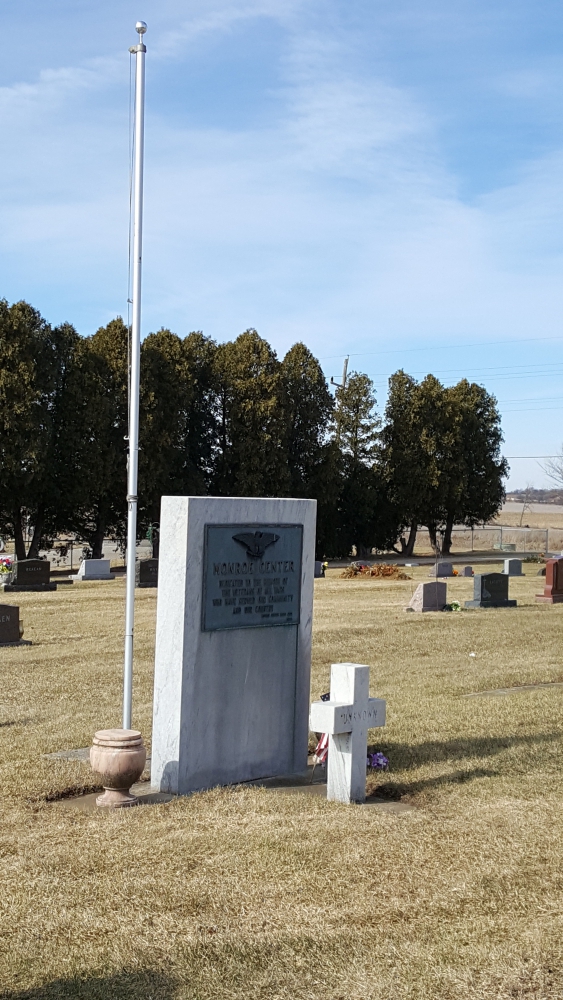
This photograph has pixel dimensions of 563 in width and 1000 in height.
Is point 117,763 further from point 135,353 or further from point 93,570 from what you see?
point 93,570

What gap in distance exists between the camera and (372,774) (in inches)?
317

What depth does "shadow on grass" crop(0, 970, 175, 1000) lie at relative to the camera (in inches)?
162

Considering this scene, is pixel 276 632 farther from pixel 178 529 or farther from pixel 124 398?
pixel 124 398

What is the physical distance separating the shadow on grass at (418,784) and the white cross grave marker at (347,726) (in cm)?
21

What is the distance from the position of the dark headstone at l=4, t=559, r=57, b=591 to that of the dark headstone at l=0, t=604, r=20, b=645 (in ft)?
38.4

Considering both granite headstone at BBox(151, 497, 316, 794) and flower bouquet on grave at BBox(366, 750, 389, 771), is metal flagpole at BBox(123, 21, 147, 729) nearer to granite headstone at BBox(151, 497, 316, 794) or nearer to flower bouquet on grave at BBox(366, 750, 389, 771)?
granite headstone at BBox(151, 497, 316, 794)

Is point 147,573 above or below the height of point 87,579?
above

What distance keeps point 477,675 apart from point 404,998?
30.9 feet

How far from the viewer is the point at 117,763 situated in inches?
274

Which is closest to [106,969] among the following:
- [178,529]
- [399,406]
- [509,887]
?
[509,887]

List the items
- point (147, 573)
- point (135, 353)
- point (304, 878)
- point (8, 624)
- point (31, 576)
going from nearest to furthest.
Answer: point (304, 878), point (135, 353), point (8, 624), point (31, 576), point (147, 573)

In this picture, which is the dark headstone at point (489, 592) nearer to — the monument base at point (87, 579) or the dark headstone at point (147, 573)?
the dark headstone at point (147, 573)

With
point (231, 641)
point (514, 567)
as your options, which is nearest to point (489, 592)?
point (514, 567)

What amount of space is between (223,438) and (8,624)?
1093 inches
